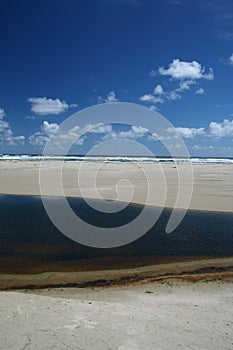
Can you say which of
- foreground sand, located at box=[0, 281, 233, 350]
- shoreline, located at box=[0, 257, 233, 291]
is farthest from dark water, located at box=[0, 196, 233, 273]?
foreground sand, located at box=[0, 281, 233, 350]

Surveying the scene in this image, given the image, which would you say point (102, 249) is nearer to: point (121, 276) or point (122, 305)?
point (121, 276)

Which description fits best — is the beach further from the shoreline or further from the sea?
the sea

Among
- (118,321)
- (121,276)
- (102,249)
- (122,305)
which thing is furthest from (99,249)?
(118,321)

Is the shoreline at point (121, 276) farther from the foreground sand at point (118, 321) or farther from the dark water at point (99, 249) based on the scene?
the foreground sand at point (118, 321)

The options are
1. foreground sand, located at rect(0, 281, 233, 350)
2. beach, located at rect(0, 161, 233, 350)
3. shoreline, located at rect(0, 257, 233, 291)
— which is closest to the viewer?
foreground sand, located at rect(0, 281, 233, 350)

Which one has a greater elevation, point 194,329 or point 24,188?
point 24,188

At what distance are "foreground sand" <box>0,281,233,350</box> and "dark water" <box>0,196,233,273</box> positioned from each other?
3.31 metres

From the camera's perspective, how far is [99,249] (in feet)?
52.6

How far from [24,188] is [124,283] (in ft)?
86.3

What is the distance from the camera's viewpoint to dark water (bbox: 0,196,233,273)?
14.1 m

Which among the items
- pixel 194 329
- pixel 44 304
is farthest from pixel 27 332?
pixel 194 329

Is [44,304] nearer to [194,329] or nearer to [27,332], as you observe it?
[27,332]

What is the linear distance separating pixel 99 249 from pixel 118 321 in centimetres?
792

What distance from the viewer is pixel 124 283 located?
39.1 feet
